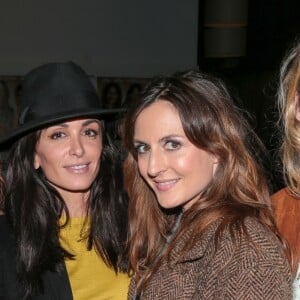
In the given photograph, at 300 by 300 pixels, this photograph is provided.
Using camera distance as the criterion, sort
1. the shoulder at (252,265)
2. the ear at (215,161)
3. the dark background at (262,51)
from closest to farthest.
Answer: the shoulder at (252,265)
the ear at (215,161)
the dark background at (262,51)

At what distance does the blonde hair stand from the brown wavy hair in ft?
0.37

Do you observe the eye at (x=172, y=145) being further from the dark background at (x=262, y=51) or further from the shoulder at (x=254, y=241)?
the dark background at (x=262, y=51)

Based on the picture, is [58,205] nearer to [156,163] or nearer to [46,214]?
[46,214]

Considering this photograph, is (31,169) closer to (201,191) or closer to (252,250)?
(201,191)

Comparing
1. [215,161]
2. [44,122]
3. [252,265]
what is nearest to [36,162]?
[44,122]

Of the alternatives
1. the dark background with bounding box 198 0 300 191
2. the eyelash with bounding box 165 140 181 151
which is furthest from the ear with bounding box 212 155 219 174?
the dark background with bounding box 198 0 300 191

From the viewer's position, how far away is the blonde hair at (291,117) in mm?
1933

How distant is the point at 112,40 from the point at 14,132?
427cm

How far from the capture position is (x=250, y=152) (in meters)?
1.89

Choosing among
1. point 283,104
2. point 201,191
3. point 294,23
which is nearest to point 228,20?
point 294,23

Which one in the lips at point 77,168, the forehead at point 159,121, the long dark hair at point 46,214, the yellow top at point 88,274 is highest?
the forehead at point 159,121

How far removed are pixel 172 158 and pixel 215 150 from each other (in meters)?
0.14

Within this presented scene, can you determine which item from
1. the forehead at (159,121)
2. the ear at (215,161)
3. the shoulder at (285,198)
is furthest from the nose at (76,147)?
the shoulder at (285,198)

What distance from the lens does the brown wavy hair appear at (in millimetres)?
1714
